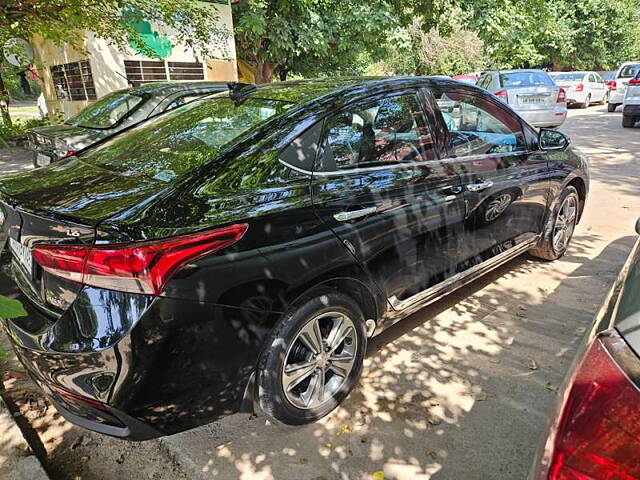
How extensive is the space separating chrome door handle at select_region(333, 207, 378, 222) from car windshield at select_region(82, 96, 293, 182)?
0.63 m

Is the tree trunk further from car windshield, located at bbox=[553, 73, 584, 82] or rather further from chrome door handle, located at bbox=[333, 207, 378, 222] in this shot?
car windshield, located at bbox=[553, 73, 584, 82]

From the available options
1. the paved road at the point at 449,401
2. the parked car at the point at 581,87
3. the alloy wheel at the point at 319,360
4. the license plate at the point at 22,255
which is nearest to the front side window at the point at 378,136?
the alloy wheel at the point at 319,360

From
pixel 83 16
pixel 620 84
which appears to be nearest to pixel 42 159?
pixel 83 16

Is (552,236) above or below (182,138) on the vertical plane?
below

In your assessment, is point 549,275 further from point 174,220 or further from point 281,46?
point 281,46

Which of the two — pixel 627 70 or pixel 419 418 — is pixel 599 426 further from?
pixel 627 70

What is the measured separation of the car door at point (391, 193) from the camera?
2.41m

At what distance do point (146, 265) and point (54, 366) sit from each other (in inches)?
23.5

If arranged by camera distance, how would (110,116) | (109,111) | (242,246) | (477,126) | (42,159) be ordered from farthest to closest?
(109,111), (110,116), (42,159), (477,126), (242,246)

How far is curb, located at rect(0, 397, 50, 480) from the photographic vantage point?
2.05 metres

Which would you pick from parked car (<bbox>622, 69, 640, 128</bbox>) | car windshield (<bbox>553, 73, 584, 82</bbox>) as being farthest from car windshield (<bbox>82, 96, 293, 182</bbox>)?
car windshield (<bbox>553, 73, 584, 82</bbox>)

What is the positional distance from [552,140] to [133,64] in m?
11.4

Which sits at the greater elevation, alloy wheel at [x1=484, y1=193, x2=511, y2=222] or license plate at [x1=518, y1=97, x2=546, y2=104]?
license plate at [x1=518, y1=97, x2=546, y2=104]

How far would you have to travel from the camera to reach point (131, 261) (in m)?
1.76
